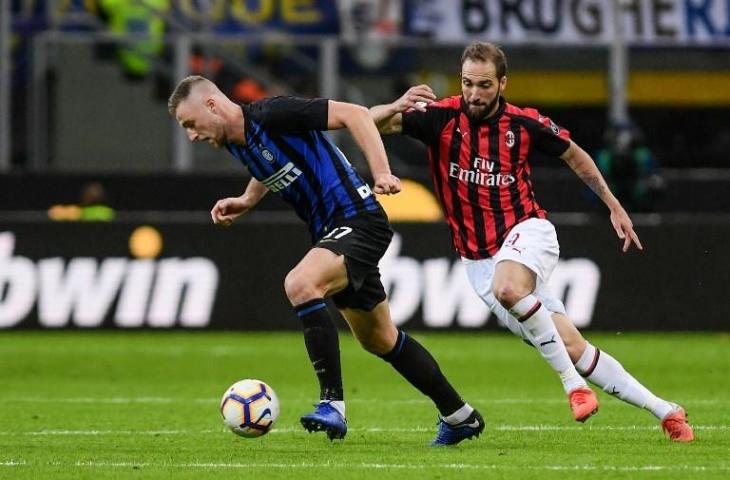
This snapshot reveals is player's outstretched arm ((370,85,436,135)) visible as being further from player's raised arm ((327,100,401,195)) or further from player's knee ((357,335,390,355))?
player's knee ((357,335,390,355))

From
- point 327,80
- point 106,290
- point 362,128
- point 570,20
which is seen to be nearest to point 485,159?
point 362,128

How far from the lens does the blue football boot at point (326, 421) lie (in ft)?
24.0

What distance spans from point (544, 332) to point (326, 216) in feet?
3.76

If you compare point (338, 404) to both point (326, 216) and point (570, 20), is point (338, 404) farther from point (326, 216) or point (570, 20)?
point (570, 20)

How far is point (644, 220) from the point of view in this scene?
16.8 meters

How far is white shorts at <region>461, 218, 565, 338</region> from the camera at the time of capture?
7.97m

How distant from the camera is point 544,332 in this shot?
307 inches

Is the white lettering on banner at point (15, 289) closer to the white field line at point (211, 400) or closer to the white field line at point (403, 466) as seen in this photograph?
the white field line at point (211, 400)

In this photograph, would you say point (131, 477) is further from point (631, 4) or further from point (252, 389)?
point (631, 4)

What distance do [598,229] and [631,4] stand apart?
561 cm

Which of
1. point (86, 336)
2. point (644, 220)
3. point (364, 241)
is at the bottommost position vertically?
point (86, 336)

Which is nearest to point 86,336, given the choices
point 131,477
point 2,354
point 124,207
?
point 2,354

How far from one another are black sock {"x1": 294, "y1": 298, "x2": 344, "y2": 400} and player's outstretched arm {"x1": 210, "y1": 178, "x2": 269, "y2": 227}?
891 millimetres

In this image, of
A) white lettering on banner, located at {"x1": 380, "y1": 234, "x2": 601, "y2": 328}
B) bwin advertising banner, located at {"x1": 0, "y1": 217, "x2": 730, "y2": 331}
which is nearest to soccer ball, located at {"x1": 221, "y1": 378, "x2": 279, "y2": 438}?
bwin advertising banner, located at {"x1": 0, "y1": 217, "x2": 730, "y2": 331}
